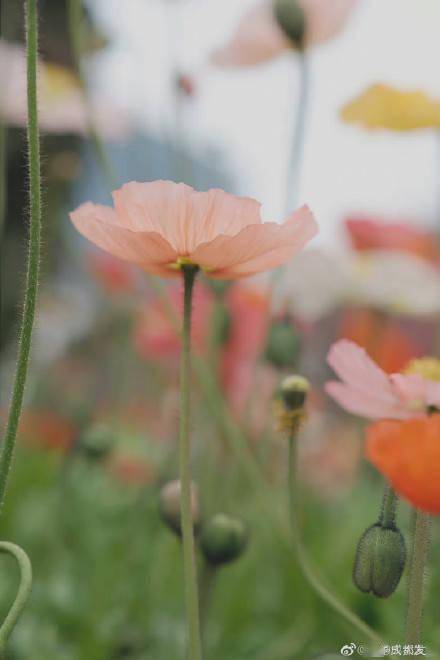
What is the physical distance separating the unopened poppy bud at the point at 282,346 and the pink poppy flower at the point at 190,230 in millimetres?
334

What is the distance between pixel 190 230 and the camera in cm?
49

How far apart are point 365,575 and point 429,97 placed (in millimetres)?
386

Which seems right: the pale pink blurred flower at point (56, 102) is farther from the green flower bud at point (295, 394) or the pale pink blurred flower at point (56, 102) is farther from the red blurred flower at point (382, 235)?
the green flower bud at point (295, 394)

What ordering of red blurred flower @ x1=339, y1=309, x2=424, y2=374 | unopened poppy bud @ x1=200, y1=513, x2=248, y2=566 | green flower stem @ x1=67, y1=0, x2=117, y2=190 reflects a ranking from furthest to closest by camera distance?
red blurred flower @ x1=339, y1=309, x2=424, y2=374
green flower stem @ x1=67, y1=0, x2=117, y2=190
unopened poppy bud @ x1=200, y1=513, x2=248, y2=566

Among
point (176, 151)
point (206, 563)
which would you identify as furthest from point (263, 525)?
point (206, 563)

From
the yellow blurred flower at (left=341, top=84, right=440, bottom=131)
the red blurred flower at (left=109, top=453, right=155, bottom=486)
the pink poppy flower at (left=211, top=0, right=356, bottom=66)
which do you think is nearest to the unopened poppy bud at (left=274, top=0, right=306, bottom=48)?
the pink poppy flower at (left=211, top=0, right=356, bottom=66)

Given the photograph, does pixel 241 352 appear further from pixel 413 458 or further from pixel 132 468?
pixel 413 458

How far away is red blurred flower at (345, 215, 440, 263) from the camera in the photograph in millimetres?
1450

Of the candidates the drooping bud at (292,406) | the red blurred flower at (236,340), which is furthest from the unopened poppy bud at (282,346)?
the red blurred flower at (236,340)

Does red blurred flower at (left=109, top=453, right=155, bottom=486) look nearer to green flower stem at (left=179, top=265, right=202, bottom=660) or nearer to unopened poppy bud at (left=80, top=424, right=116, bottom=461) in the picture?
unopened poppy bud at (left=80, top=424, right=116, bottom=461)

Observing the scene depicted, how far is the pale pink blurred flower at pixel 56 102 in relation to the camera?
105 centimetres

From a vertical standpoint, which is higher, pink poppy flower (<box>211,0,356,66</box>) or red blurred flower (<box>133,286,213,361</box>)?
pink poppy flower (<box>211,0,356,66</box>)

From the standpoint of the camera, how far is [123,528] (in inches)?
51.8

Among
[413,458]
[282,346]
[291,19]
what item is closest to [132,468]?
[282,346]
